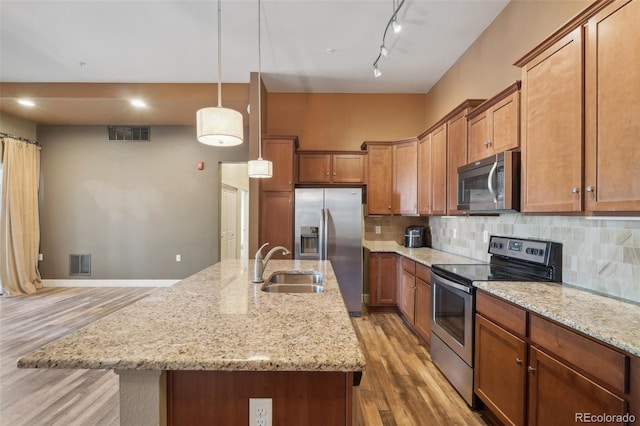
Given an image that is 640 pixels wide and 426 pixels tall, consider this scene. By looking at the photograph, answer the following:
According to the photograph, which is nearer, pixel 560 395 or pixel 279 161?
pixel 560 395

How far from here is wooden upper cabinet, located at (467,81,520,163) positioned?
2027 millimetres

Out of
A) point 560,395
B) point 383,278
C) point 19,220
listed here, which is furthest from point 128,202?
point 560,395

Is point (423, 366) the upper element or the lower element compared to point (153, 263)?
lower

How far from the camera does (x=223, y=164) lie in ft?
18.5

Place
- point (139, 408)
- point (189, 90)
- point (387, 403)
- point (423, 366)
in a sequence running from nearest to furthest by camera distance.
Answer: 1. point (139, 408)
2. point (387, 403)
3. point (423, 366)
4. point (189, 90)

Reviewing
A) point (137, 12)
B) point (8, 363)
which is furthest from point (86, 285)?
point (137, 12)

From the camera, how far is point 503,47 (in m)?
2.74

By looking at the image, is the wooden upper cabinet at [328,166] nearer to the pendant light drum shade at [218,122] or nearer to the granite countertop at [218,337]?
the pendant light drum shade at [218,122]

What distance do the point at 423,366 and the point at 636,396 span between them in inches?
71.6

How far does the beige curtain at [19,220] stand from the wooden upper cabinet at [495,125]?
6.61 metres

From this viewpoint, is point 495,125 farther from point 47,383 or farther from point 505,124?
point 47,383

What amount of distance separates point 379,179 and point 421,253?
1236 millimetres

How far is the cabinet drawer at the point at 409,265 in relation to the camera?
3.30 meters

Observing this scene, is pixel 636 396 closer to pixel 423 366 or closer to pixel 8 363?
pixel 423 366
